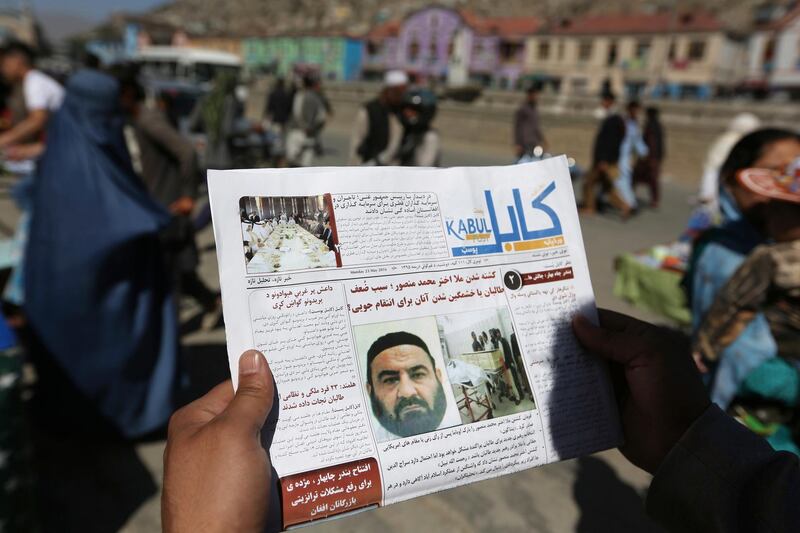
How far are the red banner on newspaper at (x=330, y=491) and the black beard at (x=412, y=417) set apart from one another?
0.06 m

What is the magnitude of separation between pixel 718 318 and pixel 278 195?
164cm

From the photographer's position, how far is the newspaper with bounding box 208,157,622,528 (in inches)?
29.9

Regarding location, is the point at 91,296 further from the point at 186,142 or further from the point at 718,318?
the point at 718,318

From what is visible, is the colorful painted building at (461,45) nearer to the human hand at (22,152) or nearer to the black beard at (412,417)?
the human hand at (22,152)

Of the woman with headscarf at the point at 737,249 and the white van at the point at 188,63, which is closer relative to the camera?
the woman with headscarf at the point at 737,249

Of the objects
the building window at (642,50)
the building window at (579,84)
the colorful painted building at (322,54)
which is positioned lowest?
the building window at (579,84)

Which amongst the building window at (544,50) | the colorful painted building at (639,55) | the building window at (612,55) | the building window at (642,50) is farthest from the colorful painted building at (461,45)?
the building window at (642,50)

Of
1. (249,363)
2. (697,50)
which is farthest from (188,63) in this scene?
(697,50)

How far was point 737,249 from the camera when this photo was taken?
6.37 feet

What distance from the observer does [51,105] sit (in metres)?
4.02

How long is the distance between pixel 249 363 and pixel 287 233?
0.20 m

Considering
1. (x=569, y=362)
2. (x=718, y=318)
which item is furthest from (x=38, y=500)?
(x=718, y=318)

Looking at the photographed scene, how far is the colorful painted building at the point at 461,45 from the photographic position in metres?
49.5

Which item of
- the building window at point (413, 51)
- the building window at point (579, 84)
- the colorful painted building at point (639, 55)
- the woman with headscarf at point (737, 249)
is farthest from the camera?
the building window at point (413, 51)
